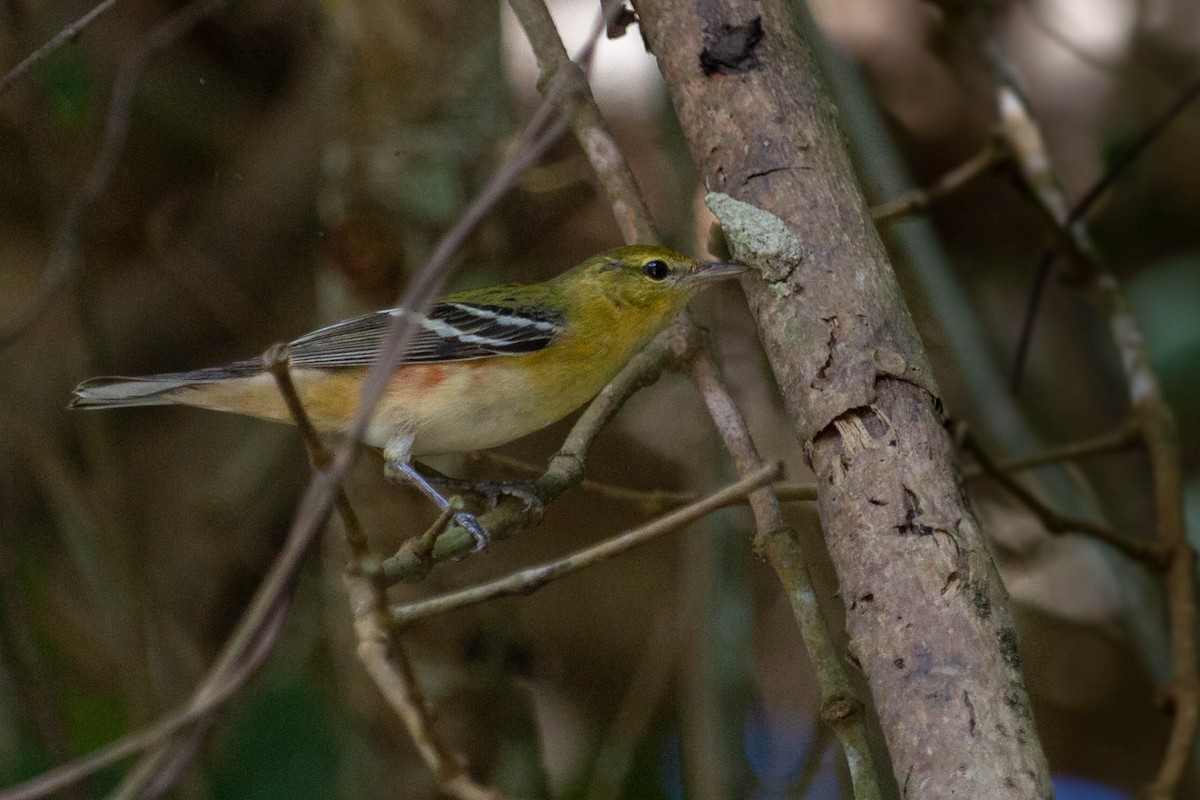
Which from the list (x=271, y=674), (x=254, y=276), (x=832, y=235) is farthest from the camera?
(x=254, y=276)

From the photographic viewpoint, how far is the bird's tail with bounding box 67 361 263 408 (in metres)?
3.06

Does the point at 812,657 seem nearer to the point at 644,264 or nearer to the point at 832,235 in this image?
the point at 832,235

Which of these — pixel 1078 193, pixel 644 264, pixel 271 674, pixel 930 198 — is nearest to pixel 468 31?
pixel 644 264

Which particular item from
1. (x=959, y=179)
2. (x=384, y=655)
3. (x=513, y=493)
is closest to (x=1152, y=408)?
(x=959, y=179)

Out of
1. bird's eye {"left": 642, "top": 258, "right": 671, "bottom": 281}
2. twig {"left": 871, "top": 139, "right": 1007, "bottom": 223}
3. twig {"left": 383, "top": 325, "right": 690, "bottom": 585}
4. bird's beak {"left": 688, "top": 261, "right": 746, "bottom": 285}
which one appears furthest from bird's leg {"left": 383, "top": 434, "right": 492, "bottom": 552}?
twig {"left": 871, "top": 139, "right": 1007, "bottom": 223}

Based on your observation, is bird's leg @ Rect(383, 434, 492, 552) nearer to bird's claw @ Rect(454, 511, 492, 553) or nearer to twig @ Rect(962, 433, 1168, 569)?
bird's claw @ Rect(454, 511, 492, 553)

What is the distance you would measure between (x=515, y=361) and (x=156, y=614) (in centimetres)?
187

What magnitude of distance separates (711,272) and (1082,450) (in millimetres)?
1400

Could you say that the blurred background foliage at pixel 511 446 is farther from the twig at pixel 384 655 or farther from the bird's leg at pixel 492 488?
the twig at pixel 384 655

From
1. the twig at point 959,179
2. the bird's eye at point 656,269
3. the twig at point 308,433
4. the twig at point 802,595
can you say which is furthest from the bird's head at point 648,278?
the twig at point 308,433

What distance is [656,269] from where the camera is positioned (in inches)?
131

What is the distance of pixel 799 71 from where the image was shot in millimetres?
2344

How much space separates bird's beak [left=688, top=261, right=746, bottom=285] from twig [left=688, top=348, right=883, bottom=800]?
0.25 meters

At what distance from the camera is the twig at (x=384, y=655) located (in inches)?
60.2
